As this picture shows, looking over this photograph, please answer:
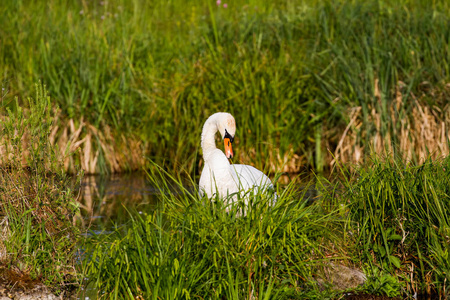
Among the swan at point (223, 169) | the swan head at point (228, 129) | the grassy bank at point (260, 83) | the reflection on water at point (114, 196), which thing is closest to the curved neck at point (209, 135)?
the swan at point (223, 169)

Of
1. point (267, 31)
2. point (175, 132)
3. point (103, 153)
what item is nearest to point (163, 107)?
point (175, 132)

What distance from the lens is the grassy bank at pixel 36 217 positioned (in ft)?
13.2

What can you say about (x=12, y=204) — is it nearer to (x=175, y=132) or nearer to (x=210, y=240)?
(x=210, y=240)

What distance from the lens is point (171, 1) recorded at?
45.8ft

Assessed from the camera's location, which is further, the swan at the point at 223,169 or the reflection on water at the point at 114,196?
the reflection on water at the point at 114,196

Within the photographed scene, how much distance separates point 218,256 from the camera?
3873 millimetres

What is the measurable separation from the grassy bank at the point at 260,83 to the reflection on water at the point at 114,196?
1.16ft

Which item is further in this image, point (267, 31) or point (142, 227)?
point (267, 31)

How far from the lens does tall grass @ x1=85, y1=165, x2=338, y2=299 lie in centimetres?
372

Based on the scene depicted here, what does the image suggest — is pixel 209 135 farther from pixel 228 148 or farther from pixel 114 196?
pixel 114 196

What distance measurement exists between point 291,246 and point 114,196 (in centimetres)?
438

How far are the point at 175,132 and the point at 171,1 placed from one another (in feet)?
19.3

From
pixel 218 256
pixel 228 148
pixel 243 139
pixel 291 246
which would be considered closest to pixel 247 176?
pixel 228 148

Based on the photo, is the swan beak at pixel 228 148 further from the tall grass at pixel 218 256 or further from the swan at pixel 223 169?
the tall grass at pixel 218 256
